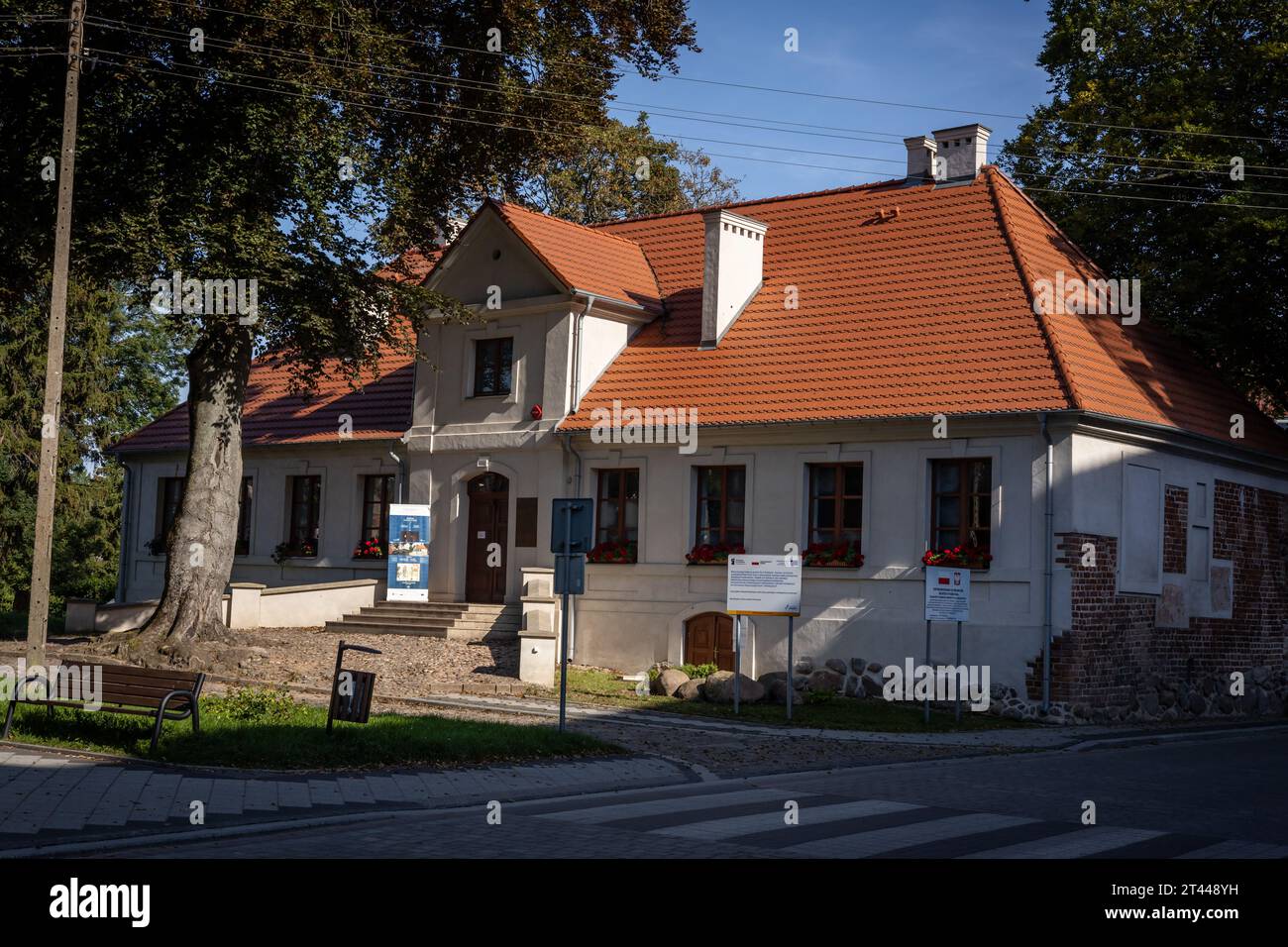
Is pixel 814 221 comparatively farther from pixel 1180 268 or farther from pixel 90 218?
pixel 90 218

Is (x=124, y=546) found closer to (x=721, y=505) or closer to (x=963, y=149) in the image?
(x=721, y=505)

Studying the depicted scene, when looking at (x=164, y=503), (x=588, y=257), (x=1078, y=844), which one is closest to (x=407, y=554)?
(x=588, y=257)

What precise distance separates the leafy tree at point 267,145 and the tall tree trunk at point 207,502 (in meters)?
0.04

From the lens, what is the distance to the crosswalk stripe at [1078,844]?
10109 millimetres

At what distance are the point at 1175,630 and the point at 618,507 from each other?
1058 cm

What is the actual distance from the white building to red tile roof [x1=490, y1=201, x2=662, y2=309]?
91 mm

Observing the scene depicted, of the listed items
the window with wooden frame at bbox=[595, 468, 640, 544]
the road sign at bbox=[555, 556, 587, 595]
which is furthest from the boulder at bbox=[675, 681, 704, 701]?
the road sign at bbox=[555, 556, 587, 595]

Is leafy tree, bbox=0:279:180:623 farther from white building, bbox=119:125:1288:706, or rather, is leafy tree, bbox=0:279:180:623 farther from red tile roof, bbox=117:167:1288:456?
red tile roof, bbox=117:167:1288:456

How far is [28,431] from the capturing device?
53094 mm

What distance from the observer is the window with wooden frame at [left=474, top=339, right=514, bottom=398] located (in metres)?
30.2

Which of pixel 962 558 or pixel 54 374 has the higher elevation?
pixel 54 374

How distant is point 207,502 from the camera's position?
84.3 feet

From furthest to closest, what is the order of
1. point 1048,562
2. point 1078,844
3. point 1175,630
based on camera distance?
point 1175,630
point 1048,562
point 1078,844
